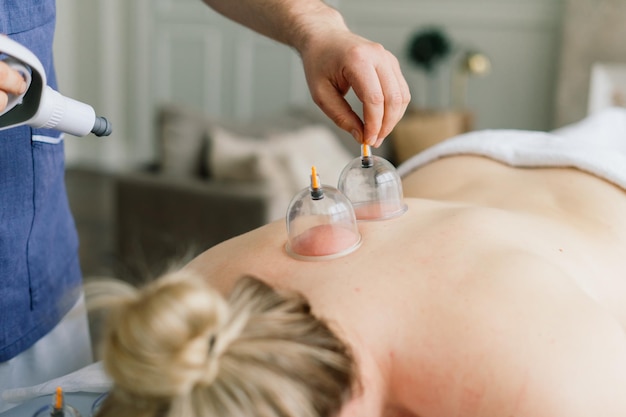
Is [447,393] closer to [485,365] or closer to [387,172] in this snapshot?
[485,365]

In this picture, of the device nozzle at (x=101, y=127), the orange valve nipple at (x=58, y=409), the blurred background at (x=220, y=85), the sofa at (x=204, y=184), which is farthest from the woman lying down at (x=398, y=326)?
the sofa at (x=204, y=184)

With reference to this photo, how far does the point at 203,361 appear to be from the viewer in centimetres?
72

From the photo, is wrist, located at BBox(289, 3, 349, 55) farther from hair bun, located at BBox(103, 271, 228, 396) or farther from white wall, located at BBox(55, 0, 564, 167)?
white wall, located at BBox(55, 0, 564, 167)

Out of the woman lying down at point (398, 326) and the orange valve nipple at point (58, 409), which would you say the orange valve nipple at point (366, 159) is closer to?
the woman lying down at point (398, 326)

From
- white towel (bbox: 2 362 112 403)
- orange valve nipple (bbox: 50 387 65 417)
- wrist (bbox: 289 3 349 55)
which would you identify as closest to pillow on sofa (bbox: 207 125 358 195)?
wrist (bbox: 289 3 349 55)

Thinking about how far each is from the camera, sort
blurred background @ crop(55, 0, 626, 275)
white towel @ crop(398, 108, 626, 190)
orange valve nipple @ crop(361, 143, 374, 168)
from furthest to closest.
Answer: blurred background @ crop(55, 0, 626, 275) → white towel @ crop(398, 108, 626, 190) → orange valve nipple @ crop(361, 143, 374, 168)

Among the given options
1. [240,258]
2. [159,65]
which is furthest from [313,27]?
[159,65]

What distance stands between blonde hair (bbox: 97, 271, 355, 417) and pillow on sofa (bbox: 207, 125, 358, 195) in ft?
7.81

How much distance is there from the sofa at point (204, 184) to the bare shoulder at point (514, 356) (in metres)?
2.09

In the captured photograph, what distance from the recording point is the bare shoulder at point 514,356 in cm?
87

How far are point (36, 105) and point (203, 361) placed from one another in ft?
1.22

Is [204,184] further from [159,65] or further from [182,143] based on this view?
[159,65]

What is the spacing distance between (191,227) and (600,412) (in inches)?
99.7

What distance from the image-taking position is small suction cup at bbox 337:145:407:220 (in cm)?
116
